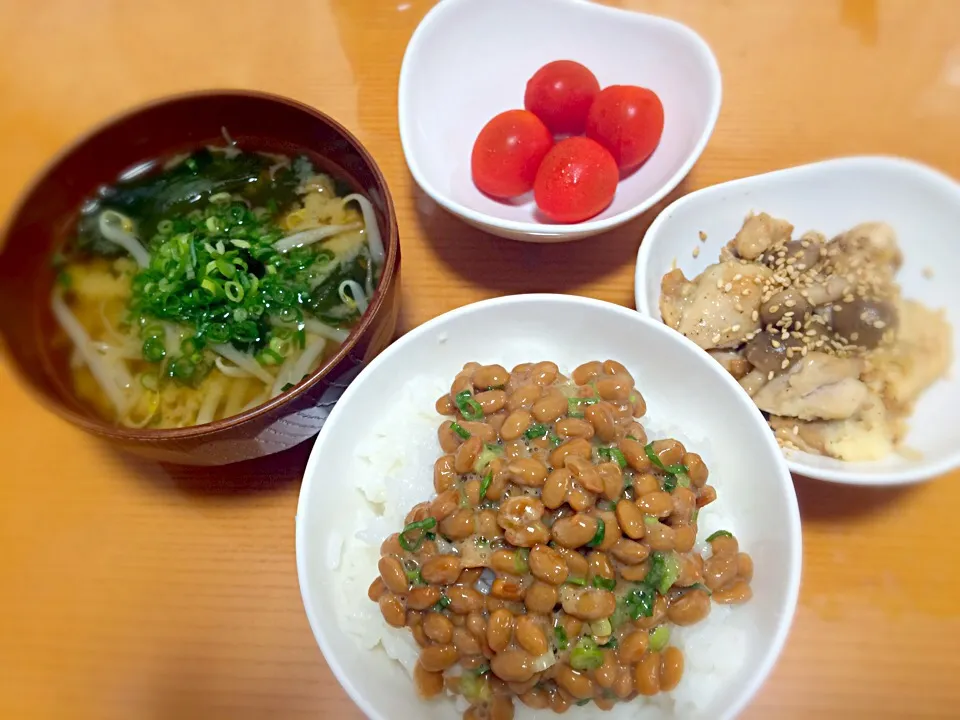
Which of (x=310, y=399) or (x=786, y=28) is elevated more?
(x=786, y=28)

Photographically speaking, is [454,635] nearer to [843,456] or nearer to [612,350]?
[612,350]

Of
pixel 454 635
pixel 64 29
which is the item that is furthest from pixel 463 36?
pixel 454 635

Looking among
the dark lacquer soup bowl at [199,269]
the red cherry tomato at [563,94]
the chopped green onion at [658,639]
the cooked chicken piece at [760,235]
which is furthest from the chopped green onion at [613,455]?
the red cherry tomato at [563,94]

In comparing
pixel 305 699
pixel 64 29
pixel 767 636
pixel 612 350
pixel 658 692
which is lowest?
pixel 305 699

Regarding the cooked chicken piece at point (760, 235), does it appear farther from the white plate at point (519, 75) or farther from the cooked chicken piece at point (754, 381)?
the cooked chicken piece at point (754, 381)

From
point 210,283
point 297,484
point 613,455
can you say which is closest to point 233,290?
point 210,283

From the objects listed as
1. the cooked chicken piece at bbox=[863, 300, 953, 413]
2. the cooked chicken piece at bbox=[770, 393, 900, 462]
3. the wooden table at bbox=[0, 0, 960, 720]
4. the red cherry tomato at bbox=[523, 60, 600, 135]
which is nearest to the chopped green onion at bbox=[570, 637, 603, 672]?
the wooden table at bbox=[0, 0, 960, 720]
